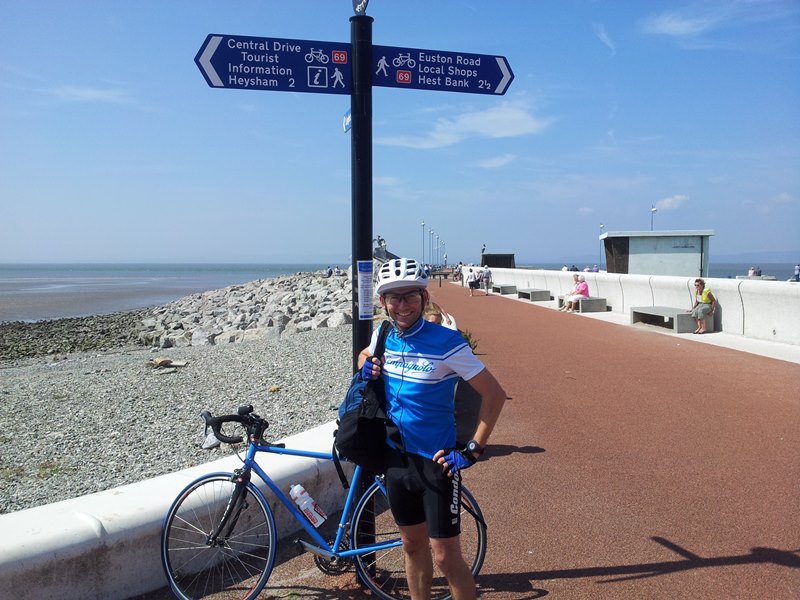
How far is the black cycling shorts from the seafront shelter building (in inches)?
764

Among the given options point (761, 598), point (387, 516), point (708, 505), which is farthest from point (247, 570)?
point (708, 505)

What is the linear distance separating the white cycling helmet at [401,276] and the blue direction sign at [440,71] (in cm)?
154

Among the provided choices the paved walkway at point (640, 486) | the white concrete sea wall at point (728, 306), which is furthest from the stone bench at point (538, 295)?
the paved walkway at point (640, 486)

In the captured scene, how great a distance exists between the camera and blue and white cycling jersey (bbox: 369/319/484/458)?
3.00 m

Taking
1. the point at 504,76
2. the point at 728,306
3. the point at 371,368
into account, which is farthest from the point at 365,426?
the point at 728,306

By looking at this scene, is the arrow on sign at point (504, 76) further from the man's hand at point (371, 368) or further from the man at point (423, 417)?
the man's hand at point (371, 368)

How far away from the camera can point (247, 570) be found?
389cm

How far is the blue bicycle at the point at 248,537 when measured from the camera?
357cm

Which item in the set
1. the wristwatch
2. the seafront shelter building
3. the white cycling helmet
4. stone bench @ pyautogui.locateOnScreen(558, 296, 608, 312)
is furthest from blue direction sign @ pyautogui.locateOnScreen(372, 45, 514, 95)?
the seafront shelter building

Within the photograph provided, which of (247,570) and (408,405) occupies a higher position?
(408,405)

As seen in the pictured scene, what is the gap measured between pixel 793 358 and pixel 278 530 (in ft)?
29.6

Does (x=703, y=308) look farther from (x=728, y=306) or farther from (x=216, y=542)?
(x=216, y=542)

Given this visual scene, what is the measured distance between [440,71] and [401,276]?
1871 mm

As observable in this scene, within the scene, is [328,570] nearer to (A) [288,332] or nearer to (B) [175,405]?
(B) [175,405]
